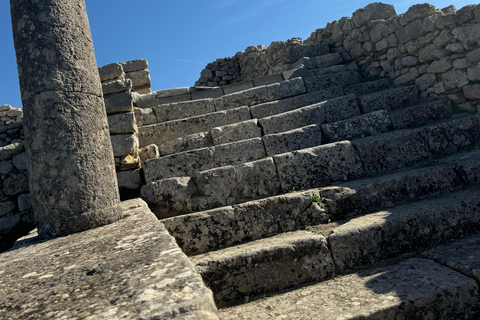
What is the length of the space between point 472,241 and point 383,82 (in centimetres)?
377

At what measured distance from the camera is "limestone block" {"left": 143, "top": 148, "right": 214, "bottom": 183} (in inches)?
164

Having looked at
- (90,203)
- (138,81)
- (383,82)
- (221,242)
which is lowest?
(221,242)

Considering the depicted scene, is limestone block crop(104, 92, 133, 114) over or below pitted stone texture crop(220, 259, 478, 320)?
over

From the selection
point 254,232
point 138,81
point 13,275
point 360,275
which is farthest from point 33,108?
point 138,81

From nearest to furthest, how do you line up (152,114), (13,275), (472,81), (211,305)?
(211,305) < (13,275) < (472,81) < (152,114)

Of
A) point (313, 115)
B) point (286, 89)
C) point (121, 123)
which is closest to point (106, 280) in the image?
point (121, 123)

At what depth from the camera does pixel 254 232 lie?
3256 mm

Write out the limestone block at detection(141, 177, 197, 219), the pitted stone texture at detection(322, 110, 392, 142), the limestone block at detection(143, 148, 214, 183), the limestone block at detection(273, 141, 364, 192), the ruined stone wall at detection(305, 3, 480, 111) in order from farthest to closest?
the ruined stone wall at detection(305, 3, 480, 111)
the pitted stone texture at detection(322, 110, 392, 142)
the limestone block at detection(143, 148, 214, 183)
the limestone block at detection(273, 141, 364, 192)
the limestone block at detection(141, 177, 197, 219)

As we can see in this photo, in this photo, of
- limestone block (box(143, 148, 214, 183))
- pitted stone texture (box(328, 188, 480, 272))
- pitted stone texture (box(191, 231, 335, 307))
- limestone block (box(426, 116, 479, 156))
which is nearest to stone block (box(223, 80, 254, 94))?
limestone block (box(143, 148, 214, 183))

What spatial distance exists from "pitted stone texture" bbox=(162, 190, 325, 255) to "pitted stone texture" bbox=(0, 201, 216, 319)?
84cm

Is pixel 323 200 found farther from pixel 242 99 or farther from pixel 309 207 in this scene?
pixel 242 99

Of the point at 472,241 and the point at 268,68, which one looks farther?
the point at 268,68

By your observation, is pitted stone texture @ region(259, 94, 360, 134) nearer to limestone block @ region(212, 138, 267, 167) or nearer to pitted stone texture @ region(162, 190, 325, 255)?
limestone block @ region(212, 138, 267, 167)

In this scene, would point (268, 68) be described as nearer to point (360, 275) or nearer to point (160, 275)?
point (360, 275)
